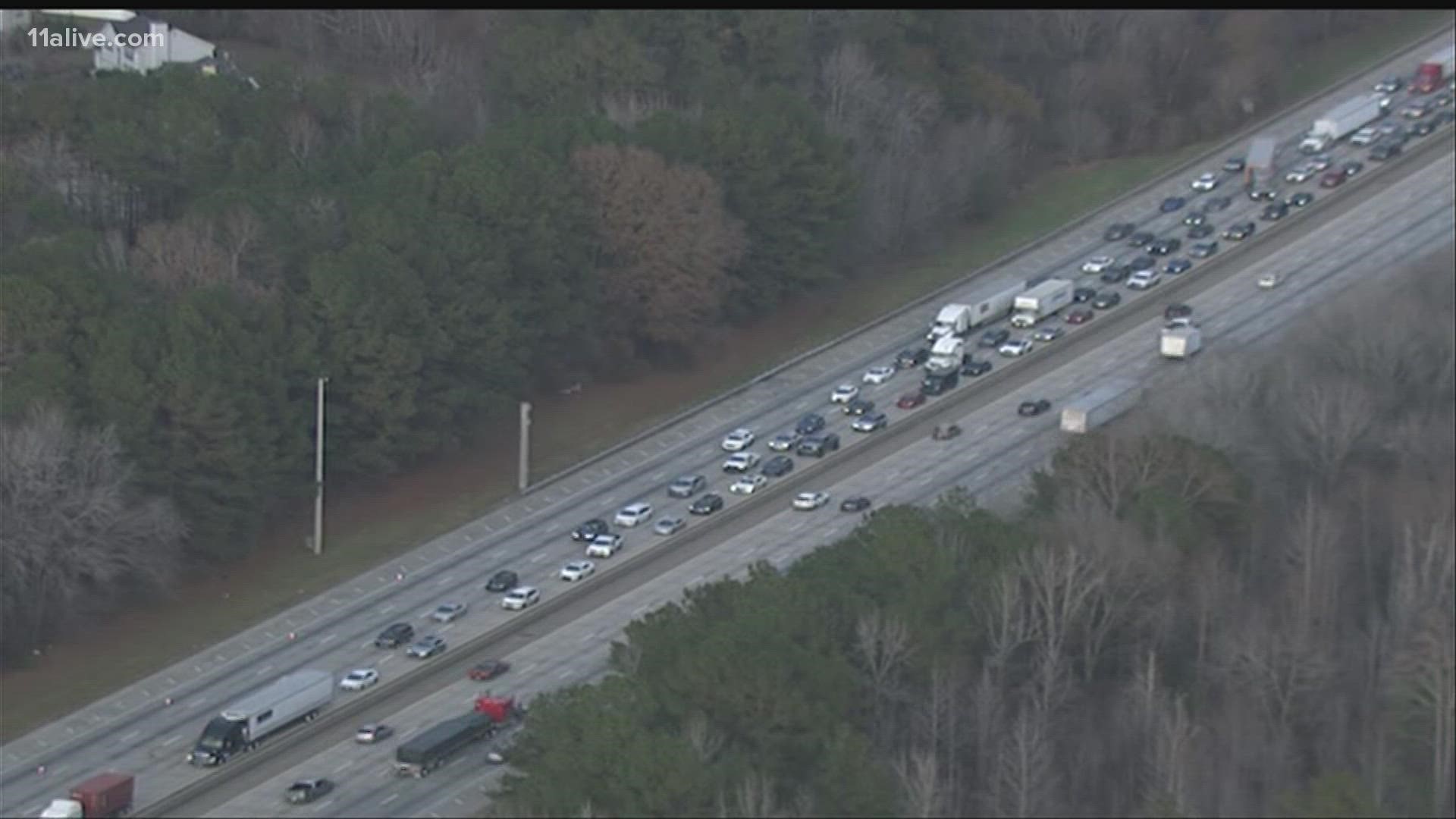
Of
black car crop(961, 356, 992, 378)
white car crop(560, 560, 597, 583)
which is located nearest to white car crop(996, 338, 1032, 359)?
black car crop(961, 356, 992, 378)

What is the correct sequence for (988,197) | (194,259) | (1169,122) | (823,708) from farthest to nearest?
(1169,122) → (988,197) → (194,259) → (823,708)

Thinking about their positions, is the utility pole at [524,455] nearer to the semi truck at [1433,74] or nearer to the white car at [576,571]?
the white car at [576,571]

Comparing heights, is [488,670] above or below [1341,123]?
below

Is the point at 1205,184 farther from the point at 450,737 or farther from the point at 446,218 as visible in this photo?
the point at 450,737

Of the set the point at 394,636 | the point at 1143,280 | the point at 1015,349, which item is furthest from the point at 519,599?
the point at 1143,280

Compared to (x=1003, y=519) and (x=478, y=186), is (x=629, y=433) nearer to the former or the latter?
(x=478, y=186)

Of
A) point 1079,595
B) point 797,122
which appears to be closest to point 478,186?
point 797,122
